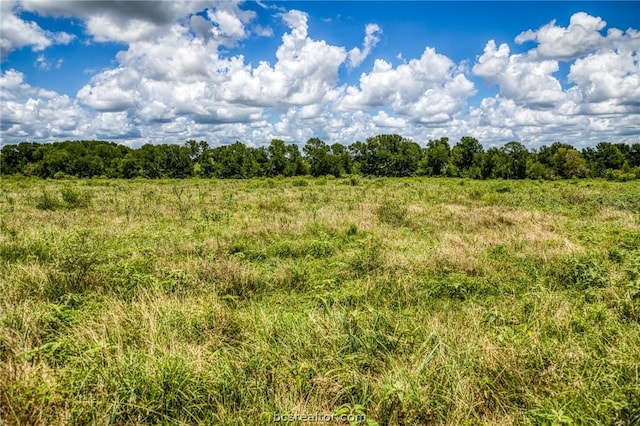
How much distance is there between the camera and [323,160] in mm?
76312

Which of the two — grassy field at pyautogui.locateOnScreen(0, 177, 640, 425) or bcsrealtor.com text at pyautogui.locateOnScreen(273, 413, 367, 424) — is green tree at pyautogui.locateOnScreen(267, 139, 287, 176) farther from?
bcsrealtor.com text at pyautogui.locateOnScreen(273, 413, 367, 424)

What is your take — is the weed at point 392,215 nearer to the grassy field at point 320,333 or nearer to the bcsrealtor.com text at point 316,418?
the grassy field at point 320,333

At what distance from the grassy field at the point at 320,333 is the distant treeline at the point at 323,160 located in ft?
203

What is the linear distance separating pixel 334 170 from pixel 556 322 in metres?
72.0

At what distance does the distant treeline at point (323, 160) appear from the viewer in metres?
63.8

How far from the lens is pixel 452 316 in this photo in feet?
17.1

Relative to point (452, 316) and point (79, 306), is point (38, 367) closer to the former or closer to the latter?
point (79, 306)

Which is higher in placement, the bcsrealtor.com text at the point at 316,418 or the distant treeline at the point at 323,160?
the distant treeline at the point at 323,160

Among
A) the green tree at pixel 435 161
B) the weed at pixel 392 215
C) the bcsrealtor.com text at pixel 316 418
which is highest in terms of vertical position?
the green tree at pixel 435 161

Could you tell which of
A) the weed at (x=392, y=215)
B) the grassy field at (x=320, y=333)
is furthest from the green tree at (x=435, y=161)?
the grassy field at (x=320, y=333)

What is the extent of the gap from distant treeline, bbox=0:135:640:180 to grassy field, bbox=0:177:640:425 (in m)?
62.0

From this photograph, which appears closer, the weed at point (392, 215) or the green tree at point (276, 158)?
the weed at point (392, 215)

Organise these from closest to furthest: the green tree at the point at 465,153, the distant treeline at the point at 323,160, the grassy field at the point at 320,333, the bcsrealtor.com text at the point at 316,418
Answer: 1. the bcsrealtor.com text at the point at 316,418
2. the grassy field at the point at 320,333
3. the distant treeline at the point at 323,160
4. the green tree at the point at 465,153

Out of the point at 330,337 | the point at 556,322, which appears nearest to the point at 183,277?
the point at 330,337
